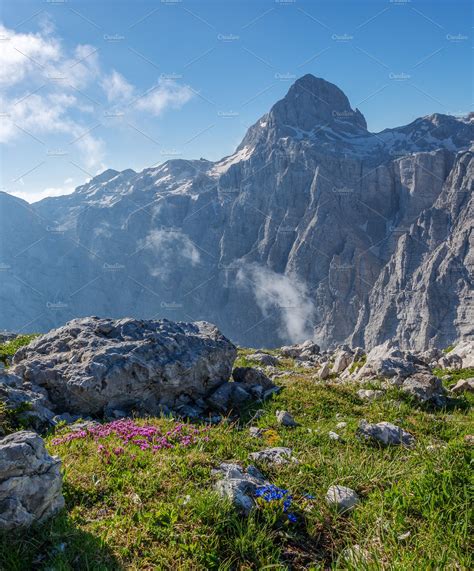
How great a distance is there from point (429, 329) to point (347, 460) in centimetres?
15704

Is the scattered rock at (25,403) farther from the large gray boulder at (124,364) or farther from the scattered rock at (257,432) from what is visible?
the scattered rock at (257,432)

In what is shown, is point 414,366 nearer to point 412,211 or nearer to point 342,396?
point 342,396

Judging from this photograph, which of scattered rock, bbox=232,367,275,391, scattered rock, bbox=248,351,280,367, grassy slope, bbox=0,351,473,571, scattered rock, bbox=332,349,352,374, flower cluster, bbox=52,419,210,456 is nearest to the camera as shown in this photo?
grassy slope, bbox=0,351,473,571

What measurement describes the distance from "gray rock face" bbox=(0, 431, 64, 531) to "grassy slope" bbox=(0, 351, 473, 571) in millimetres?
192

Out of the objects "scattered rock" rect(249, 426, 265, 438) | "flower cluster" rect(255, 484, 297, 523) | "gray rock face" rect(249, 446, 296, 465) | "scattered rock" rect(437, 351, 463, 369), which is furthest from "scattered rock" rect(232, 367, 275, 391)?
"scattered rock" rect(437, 351, 463, 369)

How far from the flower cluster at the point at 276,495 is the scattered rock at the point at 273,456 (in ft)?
3.88

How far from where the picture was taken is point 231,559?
439cm

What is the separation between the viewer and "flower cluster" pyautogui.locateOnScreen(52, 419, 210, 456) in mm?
6891

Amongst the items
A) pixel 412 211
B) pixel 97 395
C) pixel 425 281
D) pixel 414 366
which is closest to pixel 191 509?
pixel 97 395

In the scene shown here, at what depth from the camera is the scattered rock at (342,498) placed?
17.6ft

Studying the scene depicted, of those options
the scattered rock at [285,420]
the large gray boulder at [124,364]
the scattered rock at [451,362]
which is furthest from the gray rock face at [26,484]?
the scattered rock at [451,362]

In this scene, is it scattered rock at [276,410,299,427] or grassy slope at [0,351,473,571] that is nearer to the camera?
grassy slope at [0,351,473,571]

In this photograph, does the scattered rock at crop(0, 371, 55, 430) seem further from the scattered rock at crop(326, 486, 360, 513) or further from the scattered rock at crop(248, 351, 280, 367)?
the scattered rock at crop(248, 351, 280, 367)

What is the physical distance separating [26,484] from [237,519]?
252 centimetres
